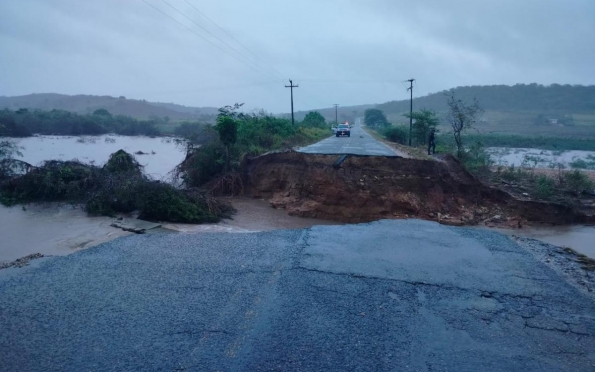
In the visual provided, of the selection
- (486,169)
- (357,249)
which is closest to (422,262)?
(357,249)

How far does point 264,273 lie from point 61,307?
10.2ft

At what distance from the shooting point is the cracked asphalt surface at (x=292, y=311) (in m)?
5.38

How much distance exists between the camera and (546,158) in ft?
158

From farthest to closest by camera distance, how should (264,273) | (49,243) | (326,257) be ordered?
(49,243) → (326,257) → (264,273)

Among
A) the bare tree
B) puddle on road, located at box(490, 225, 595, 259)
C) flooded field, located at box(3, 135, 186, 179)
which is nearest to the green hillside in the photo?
the bare tree

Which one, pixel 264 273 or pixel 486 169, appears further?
pixel 486 169

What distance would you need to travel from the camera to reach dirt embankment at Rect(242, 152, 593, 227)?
20656mm

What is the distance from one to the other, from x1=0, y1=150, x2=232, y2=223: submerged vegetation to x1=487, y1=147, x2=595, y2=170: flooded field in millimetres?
26451

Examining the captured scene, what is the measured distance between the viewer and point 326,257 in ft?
30.5

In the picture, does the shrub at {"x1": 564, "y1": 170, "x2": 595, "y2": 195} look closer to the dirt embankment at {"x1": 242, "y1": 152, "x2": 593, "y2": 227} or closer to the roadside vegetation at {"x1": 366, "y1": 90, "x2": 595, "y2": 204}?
the roadside vegetation at {"x1": 366, "y1": 90, "x2": 595, "y2": 204}

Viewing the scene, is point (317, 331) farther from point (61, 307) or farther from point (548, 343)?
point (61, 307)

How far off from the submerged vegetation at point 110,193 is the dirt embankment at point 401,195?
4534 millimetres

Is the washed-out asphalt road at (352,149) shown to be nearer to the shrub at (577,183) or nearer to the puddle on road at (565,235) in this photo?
the puddle on road at (565,235)

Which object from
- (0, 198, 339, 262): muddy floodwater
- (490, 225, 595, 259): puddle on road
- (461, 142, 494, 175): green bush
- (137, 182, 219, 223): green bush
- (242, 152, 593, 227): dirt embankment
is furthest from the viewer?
(461, 142, 494, 175): green bush
